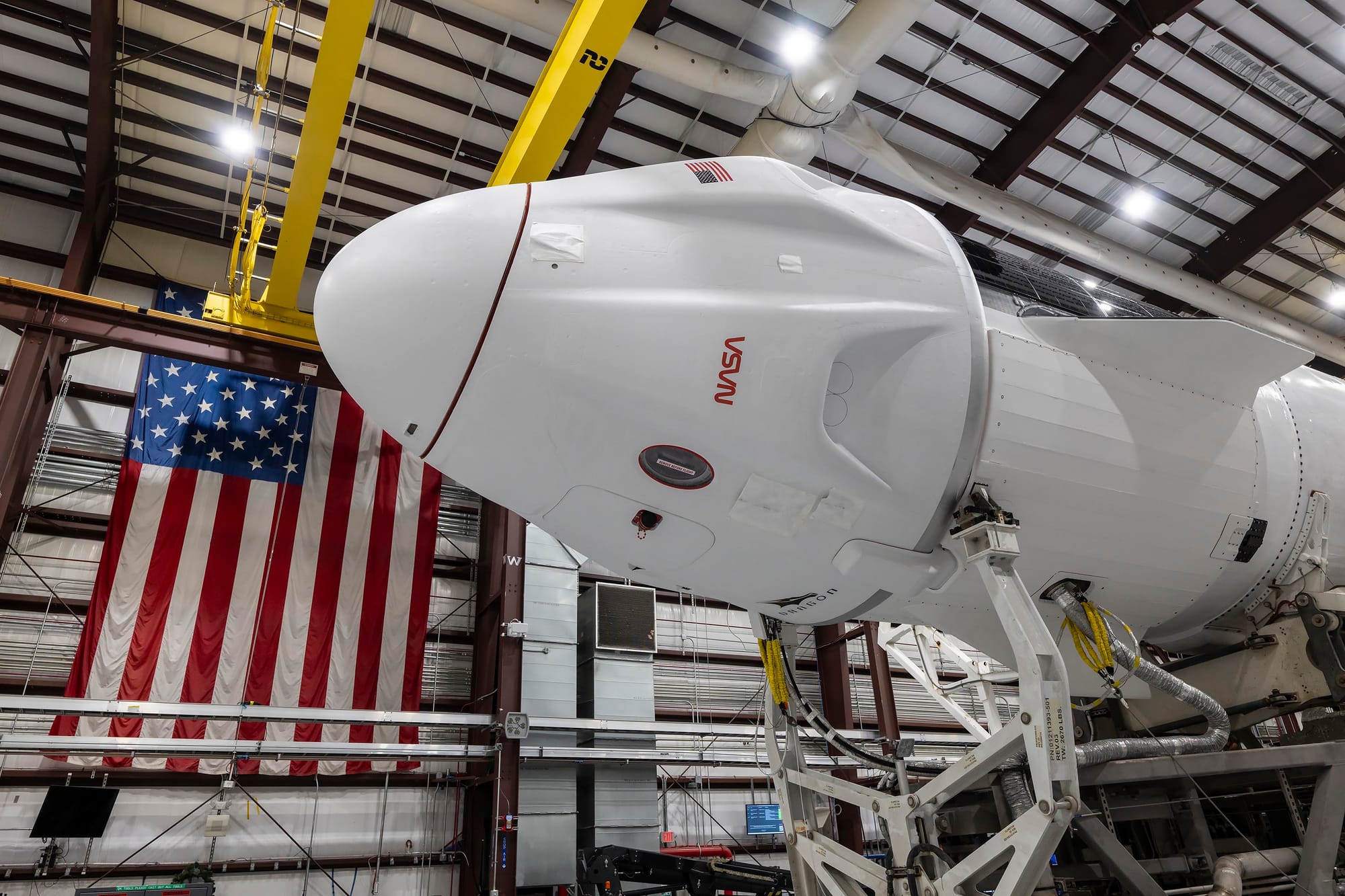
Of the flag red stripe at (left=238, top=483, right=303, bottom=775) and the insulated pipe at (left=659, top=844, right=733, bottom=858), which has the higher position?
the flag red stripe at (left=238, top=483, right=303, bottom=775)

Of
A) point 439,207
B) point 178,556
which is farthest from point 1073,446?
point 178,556

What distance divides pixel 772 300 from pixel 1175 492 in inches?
99.9

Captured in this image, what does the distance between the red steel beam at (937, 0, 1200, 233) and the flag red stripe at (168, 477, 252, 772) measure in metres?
12.1

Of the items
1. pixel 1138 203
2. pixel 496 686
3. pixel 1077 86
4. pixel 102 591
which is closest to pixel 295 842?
pixel 496 686

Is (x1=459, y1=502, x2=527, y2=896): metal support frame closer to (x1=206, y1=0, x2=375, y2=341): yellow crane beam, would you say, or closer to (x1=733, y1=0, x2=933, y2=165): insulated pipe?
(x1=206, y1=0, x2=375, y2=341): yellow crane beam


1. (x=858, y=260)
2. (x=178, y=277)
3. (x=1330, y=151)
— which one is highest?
Answer: (x=1330, y=151)

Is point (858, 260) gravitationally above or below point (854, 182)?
below

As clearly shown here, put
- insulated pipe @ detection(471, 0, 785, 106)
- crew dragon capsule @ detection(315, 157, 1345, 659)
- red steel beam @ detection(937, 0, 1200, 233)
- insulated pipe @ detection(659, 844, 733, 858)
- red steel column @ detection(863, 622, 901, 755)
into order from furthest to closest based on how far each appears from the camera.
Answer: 1. red steel column @ detection(863, 622, 901, 755)
2. insulated pipe @ detection(659, 844, 733, 858)
3. red steel beam @ detection(937, 0, 1200, 233)
4. insulated pipe @ detection(471, 0, 785, 106)
5. crew dragon capsule @ detection(315, 157, 1345, 659)

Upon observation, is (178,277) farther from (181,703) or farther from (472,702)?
(472,702)

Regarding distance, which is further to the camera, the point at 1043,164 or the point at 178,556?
the point at 1043,164

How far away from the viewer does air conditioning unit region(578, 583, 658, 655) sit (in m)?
12.6

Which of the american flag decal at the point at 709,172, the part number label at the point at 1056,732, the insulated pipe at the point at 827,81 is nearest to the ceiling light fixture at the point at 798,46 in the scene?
the insulated pipe at the point at 827,81

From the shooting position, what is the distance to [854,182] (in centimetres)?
1366

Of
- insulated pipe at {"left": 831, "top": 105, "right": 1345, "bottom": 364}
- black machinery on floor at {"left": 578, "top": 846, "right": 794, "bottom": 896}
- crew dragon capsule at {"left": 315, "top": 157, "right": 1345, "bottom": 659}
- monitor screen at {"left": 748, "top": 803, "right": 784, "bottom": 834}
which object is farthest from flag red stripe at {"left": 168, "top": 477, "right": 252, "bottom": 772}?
insulated pipe at {"left": 831, "top": 105, "right": 1345, "bottom": 364}
